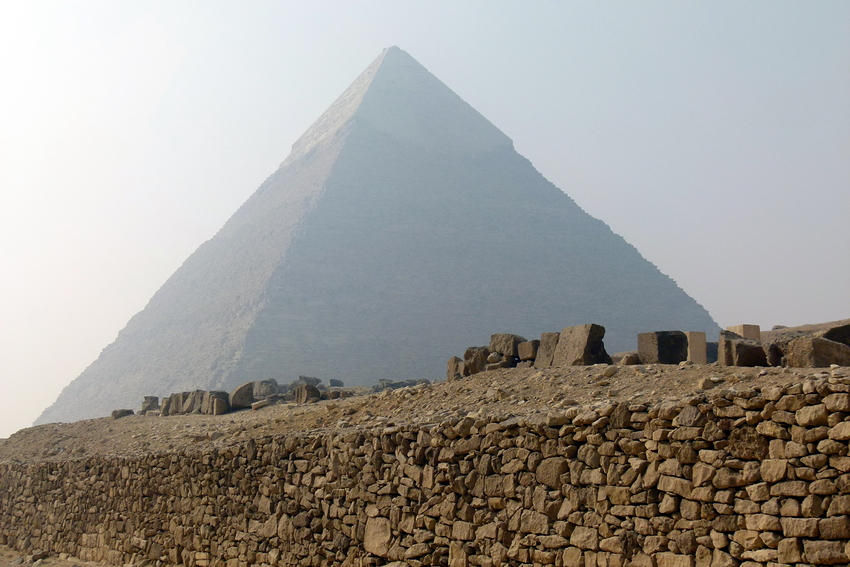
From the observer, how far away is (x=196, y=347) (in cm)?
5350

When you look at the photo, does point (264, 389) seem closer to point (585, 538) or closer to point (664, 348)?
point (664, 348)

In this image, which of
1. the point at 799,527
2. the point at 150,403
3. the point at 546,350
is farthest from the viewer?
the point at 150,403

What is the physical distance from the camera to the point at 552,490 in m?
4.57

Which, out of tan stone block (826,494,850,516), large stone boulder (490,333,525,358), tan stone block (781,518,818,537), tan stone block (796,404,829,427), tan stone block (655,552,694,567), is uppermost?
large stone boulder (490,333,525,358)

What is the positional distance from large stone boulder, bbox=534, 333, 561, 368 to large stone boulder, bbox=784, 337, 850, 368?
96.0 inches

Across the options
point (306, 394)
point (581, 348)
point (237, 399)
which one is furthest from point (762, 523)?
point (237, 399)

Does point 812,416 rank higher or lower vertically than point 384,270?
lower

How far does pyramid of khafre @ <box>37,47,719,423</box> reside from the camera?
174 ft

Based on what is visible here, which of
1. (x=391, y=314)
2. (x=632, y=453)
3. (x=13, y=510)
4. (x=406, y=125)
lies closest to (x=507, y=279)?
(x=391, y=314)

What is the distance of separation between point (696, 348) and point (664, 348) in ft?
0.83

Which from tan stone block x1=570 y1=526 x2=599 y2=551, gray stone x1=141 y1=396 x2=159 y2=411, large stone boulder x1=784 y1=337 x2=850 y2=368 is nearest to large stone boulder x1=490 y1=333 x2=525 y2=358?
large stone boulder x1=784 y1=337 x2=850 y2=368

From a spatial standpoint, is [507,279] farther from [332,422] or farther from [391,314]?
[332,422]

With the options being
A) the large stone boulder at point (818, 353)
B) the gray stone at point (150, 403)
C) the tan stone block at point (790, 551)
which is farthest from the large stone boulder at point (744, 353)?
the gray stone at point (150, 403)

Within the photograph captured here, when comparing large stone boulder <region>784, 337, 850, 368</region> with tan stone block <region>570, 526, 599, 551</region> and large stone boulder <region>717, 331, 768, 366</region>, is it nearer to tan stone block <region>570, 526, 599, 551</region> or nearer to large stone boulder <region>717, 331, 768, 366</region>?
large stone boulder <region>717, 331, 768, 366</region>
